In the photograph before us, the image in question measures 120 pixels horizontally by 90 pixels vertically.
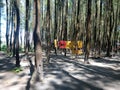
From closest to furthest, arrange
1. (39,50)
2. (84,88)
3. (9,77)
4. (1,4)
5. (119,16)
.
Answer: (84,88) → (39,50) → (9,77) → (119,16) → (1,4)

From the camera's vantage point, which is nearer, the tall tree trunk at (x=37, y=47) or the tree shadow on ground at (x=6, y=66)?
the tall tree trunk at (x=37, y=47)

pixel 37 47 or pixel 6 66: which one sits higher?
pixel 37 47

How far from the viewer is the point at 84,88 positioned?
11.4 m

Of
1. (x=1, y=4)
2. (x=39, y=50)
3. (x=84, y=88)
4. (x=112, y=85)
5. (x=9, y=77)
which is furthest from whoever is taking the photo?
(x=1, y=4)

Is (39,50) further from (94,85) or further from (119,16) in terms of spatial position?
(119,16)

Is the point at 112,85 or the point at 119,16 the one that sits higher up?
the point at 119,16

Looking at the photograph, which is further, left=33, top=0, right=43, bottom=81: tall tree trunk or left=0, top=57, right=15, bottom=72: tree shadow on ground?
left=0, top=57, right=15, bottom=72: tree shadow on ground

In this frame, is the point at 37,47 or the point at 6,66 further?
the point at 6,66

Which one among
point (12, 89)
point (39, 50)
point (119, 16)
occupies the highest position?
point (119, 16)

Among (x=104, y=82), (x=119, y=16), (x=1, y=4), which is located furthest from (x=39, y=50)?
(x=1, y=4)

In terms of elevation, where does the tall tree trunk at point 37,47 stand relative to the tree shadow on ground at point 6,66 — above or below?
above

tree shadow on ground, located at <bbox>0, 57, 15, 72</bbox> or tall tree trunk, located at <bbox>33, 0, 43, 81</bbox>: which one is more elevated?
tall tree trunk, located at <bbox>33, 0, 43, 81</bbox>

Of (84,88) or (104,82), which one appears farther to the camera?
(104,82)

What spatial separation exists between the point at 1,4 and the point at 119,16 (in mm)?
20081
